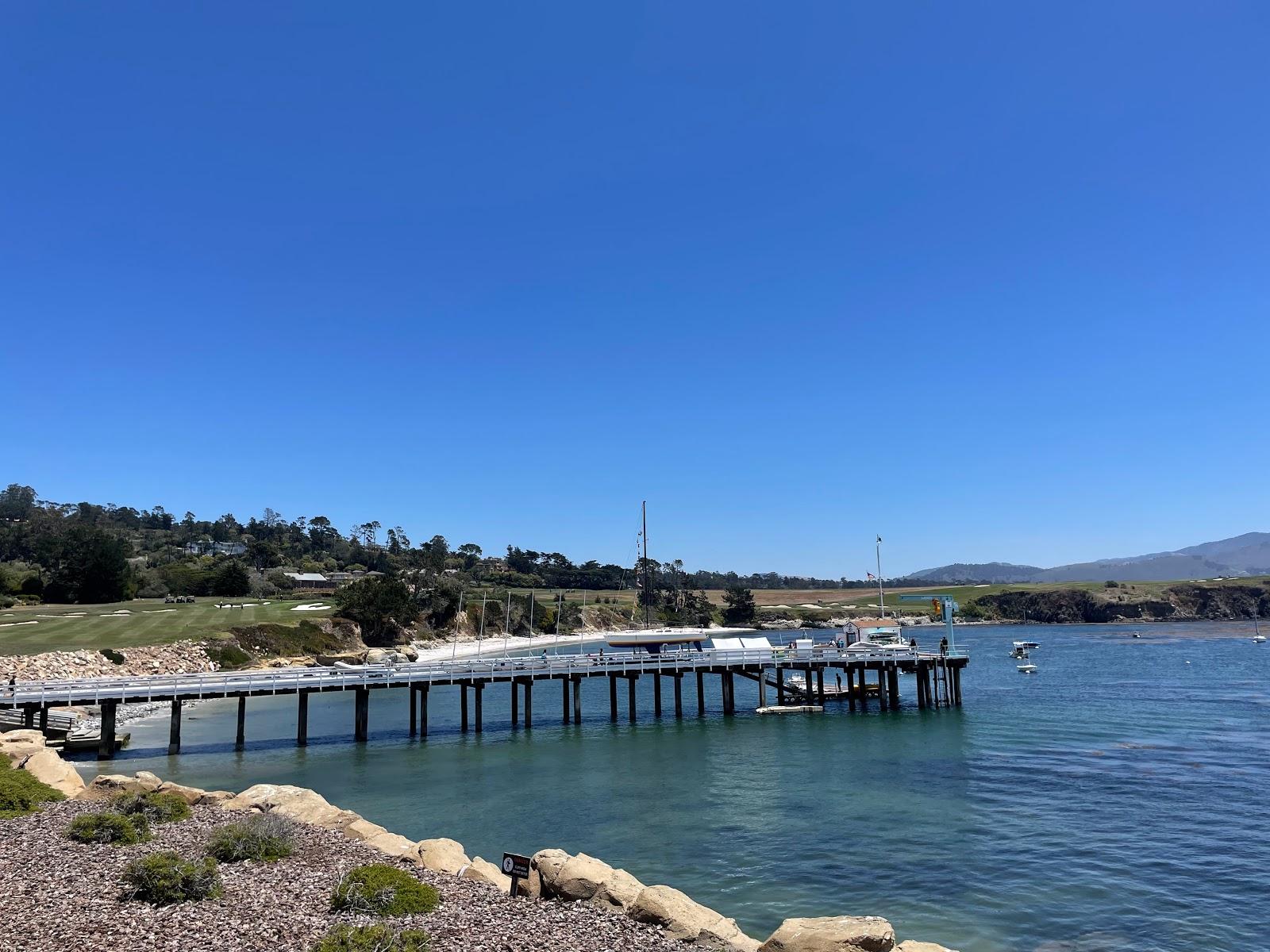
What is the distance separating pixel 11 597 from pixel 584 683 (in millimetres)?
71149

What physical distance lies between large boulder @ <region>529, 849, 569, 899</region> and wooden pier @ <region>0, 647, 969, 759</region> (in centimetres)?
3331

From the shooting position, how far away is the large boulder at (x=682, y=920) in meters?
14.0

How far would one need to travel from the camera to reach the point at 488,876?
17.5 metres

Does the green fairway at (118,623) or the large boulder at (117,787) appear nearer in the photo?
the large boulder at (117,787)

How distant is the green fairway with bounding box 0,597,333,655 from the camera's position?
66625 millimetres

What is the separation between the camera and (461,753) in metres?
43.8

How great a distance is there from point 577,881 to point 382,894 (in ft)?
11.5

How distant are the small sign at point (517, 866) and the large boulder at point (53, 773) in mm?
17160

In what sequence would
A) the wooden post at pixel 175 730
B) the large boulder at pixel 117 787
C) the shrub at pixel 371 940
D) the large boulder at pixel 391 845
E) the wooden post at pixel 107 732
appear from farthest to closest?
the wooden post at pixel 175 730 → the wooden post at pixel 107 732 → the large boulder at pixel 117 787 → the large boulder at pixel 391 845 → the shrub at pixel 371 940

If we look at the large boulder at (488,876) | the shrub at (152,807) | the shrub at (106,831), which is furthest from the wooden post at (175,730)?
the large boulder at (488,876)

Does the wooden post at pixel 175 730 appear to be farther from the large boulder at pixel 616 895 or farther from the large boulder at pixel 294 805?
the large boulder at pixel 616 895

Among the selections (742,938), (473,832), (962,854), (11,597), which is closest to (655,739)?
(473,832)

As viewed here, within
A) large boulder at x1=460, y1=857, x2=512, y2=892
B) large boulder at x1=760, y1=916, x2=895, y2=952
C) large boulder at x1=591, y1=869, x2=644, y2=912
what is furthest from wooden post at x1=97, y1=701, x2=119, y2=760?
large boulder at x1=760, y1=916, x2=895, y2=952

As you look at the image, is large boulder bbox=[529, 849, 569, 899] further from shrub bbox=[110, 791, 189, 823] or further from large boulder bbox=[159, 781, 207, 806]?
large boulder bbox=[159, 781, 207, 806]
